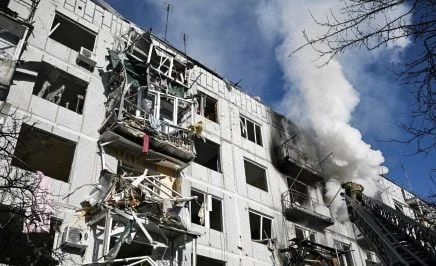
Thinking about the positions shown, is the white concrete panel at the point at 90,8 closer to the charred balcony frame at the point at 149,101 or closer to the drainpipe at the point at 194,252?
the charred balcony frame at the point at 149,101

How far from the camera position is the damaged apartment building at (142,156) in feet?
40.1

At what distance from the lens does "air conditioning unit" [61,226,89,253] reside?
36.4 ft

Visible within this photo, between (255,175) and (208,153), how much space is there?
3.43 metres

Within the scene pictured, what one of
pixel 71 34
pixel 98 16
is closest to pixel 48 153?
pixel 71 34

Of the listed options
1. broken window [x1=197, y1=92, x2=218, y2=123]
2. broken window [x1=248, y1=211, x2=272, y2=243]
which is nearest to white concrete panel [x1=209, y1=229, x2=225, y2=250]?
broken window [x1=248, y1=211, x2=272, y2=243]

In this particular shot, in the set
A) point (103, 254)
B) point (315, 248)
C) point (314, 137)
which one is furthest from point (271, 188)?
point (103, 254)

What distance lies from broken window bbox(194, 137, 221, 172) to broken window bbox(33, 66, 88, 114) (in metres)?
5.75

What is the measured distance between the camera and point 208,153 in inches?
777

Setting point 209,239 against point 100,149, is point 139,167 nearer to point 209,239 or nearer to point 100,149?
point 100,149

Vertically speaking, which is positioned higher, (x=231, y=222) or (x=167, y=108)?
(x=167, y=108)

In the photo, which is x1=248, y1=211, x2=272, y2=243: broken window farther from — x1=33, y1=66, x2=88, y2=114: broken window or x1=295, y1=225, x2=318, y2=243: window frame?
x1=33, y1=66, x2=88, y2=114: broken window

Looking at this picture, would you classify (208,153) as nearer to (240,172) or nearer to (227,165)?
(227,165)

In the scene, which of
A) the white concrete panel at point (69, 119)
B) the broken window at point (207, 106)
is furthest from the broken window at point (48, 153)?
the broken window at point (207, 106)

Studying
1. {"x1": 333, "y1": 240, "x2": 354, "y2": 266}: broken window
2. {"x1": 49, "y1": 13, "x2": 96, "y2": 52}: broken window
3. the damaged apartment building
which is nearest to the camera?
the damaged apartment building
